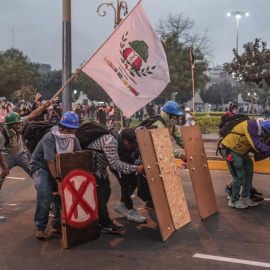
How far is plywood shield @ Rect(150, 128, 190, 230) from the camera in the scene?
19.8 feet

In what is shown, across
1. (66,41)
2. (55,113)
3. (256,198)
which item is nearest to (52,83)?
(55,113)

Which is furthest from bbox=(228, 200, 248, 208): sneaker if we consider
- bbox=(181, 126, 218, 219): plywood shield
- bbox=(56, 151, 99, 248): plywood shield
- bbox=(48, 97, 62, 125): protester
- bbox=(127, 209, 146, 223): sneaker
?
bbox=(48, 97, 62, 125): protester

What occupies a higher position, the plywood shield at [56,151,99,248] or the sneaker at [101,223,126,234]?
the plywood shield at [56,151,99,248]

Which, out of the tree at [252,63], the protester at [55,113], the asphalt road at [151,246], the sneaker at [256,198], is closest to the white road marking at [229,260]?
the asphalt road at [151,246]

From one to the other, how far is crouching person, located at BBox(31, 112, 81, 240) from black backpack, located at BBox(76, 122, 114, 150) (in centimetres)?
22

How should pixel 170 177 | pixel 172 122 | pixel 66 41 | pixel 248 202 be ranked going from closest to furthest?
pixel 170 177 < pixel 172 122 < pixel 248 202 < pixel 66 41

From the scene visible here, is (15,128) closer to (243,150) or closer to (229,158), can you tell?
(229,158)

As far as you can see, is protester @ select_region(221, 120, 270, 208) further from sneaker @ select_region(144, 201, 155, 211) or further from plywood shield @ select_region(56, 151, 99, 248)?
plywood shield @ select_region(56, 151, 99, 248)

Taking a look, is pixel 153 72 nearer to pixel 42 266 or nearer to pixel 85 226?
pixel 85 226

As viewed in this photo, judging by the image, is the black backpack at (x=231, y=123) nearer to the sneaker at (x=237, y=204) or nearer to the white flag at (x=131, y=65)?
the sneaker at (x=237, y=204)

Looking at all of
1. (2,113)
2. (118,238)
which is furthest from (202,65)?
(118,238)

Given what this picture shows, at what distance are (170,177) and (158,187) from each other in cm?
41

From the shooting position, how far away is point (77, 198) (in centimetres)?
558

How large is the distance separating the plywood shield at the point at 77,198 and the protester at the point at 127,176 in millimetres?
693
